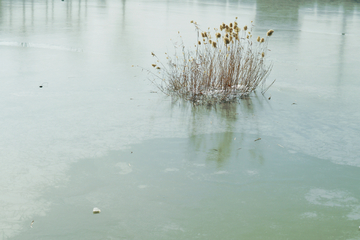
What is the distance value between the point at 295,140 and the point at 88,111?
2.34 metres

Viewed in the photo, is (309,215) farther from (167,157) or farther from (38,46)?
(38,46)

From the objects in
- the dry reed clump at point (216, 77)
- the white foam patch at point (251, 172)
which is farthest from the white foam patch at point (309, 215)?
the dry reed clump at point (216, 77)

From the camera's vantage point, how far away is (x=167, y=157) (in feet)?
13.1

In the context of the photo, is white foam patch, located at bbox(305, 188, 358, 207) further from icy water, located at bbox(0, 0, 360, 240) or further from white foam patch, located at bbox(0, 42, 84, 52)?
→ white foam patch, located at bbox(0, 42, 84, 52)

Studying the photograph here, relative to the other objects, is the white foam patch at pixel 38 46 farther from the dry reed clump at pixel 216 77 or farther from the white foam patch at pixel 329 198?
the white foam patch at pixel 329 198

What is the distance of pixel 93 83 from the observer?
258 inches

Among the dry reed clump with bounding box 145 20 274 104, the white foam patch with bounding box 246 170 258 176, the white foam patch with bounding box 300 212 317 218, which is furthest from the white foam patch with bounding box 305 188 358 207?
the dry reed clump with bounding box 145 20 274 104

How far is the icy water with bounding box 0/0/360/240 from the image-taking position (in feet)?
9.71

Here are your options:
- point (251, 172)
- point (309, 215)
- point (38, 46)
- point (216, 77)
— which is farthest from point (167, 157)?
point (38, 46)

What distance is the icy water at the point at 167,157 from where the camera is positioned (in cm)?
296

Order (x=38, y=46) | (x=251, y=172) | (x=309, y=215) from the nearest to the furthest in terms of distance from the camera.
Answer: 1. (x=309, y=215)
2. (x=251, y=172)
3. (x=38, y=46)

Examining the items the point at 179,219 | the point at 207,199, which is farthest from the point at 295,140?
the point at 179,219

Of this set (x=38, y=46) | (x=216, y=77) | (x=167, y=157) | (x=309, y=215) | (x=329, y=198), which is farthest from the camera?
(x=38, y=46)

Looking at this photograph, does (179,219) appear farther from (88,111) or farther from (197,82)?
(197,82)
